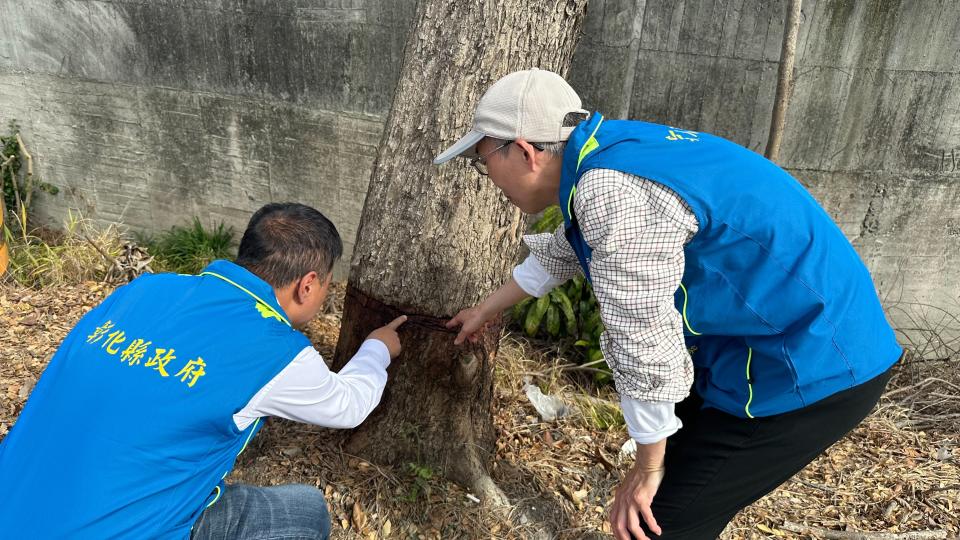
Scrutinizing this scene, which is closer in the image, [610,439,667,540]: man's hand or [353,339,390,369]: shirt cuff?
[610,439,667,540]: man's hand

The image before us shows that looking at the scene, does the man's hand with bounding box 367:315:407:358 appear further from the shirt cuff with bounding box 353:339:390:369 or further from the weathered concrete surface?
the weathered concrete surface

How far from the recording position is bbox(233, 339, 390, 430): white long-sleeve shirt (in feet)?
5.95

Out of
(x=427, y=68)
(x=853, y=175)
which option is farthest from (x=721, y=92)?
(x=427, y=68)

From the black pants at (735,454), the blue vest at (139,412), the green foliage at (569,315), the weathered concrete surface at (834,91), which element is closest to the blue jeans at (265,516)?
the blue vest at (139,412)

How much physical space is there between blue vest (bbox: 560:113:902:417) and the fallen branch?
1.54 metres

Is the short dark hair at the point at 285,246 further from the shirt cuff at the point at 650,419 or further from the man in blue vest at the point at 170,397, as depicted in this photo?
the shirt cuff at the point at 650,419

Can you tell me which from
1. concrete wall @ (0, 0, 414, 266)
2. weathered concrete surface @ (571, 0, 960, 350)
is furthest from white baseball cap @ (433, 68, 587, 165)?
concrete wall @ (0, 0, 414, 266)

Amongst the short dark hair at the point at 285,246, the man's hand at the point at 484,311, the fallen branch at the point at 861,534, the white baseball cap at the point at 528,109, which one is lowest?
the fallen branch at the point at 861,534

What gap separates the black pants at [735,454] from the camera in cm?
185

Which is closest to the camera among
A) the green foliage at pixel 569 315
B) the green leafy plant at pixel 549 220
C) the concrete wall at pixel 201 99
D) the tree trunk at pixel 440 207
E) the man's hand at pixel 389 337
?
the man's hand at pixel 389 337

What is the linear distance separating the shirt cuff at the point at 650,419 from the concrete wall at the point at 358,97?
286 centimetres

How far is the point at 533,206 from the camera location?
6.09 feet

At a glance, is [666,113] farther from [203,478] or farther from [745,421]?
[203,478]

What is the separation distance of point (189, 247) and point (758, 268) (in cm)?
441
